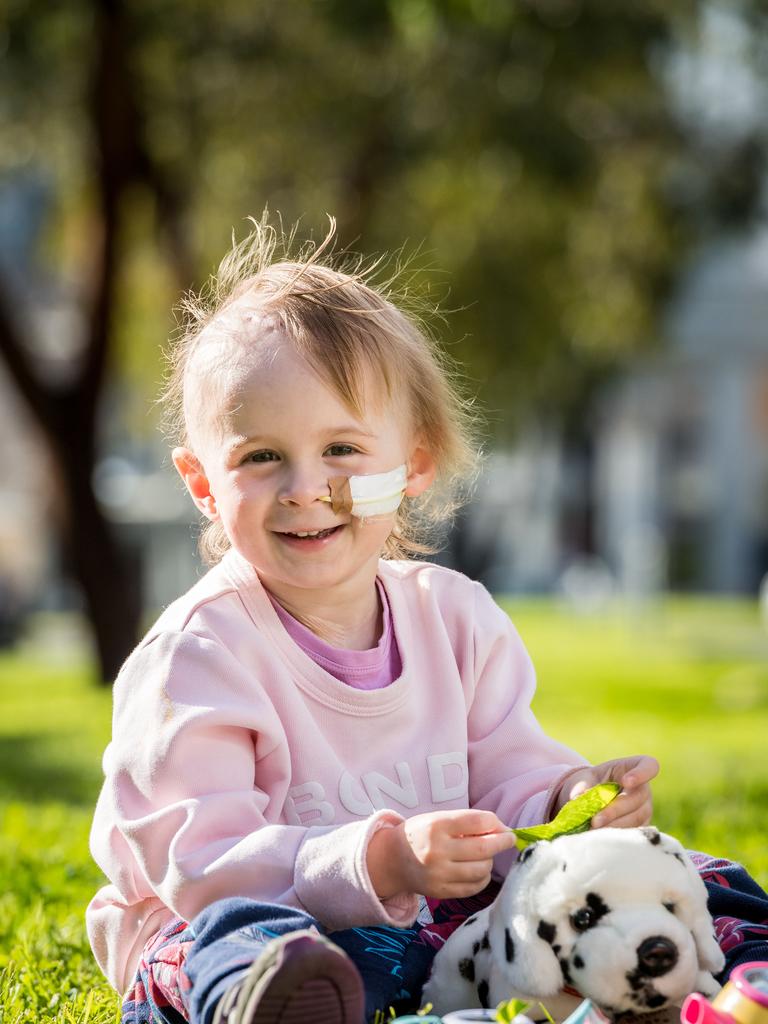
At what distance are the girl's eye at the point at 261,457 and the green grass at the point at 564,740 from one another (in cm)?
88

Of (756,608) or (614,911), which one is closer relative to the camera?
(614,911)

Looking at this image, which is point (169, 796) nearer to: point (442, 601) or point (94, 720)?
point (442, 601)

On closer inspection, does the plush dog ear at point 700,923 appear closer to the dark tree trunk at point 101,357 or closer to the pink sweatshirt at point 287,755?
the pink sweatshirt at point 287,755

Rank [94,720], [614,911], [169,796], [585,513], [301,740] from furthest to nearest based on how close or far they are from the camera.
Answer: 1. [585,513]
2. [94,720]
3. [301,740]
4. [169,796]
5. [614,911]

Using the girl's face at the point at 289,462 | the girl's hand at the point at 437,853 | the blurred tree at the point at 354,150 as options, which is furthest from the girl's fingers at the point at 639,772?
the blurred tree at the point at 354,150

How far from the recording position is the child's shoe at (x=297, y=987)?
1.55 metres

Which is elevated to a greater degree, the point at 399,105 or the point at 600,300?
the point at 399,105

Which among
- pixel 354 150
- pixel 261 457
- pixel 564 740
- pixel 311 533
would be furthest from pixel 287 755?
pixel 354 150

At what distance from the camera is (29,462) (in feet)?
101

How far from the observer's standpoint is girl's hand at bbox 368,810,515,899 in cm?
179

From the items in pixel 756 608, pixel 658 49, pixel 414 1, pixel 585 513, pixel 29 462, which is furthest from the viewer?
pixel 585 513

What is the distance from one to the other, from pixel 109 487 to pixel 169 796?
30.2 meters

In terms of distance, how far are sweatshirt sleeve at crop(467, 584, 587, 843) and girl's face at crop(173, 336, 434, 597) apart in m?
0.32

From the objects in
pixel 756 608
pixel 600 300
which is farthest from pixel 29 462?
pixel 600 300
